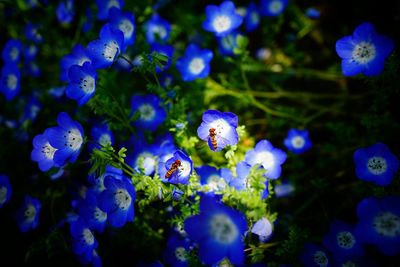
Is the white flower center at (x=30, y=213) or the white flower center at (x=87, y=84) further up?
the white flower center at (x=87, y=84)

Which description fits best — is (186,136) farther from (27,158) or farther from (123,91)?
(27,158)

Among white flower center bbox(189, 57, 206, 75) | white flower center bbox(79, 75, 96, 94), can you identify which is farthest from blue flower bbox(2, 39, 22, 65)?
white flower center bbox(189, 57, 206, 75)

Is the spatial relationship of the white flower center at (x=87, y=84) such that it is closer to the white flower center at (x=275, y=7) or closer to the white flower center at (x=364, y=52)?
the white flower center at (x=364, y=52)

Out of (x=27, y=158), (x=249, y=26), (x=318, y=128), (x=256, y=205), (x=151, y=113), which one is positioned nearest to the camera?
(x=256, y=205)

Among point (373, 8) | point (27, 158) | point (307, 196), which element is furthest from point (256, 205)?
point (373, 8)

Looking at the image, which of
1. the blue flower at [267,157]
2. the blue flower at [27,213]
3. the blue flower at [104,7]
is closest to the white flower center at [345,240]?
the blue flower at [267,157]

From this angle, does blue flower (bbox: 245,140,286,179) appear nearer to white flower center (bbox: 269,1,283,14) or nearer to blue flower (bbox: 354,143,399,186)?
blue flower (bbox: 354,143,399,186)
